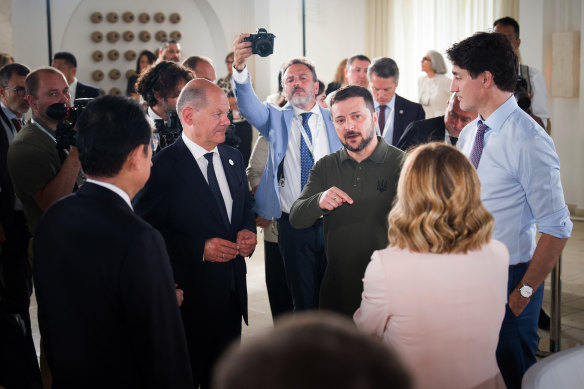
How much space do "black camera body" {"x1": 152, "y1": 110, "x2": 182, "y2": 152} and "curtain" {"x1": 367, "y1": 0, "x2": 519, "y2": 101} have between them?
6.57 meters

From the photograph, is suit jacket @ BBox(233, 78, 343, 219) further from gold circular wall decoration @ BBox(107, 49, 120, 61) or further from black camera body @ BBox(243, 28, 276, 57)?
gold circular wall decoration @ BBox(107, 49, 120, 61)

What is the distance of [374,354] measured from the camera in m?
0.71

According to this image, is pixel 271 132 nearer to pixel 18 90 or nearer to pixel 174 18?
pixel 18 90

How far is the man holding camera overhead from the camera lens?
3.49 metres

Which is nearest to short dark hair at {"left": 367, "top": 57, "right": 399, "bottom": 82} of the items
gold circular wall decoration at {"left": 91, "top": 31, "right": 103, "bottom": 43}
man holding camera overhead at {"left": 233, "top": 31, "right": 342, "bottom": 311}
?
man holding camera overhead at {"left": 233, "top": 31, "right": 342, "bottom": 311}

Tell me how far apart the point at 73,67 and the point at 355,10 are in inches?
220

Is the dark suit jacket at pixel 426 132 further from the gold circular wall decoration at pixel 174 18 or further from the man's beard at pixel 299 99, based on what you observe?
the gold circular wall decoration at pixel 174 18

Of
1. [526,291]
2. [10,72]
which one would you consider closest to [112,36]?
[10,72]

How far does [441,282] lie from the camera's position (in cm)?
169

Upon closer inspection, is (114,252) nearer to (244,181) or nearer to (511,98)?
(244,181)

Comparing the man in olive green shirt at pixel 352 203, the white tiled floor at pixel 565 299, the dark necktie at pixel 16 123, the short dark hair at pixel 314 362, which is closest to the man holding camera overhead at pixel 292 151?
the white tiled floor at pixel 565 299

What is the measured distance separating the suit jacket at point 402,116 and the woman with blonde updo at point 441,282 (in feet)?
9.23

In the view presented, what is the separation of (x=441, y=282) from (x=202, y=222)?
1.33 meters

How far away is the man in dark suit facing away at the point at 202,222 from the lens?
2.72 meters
